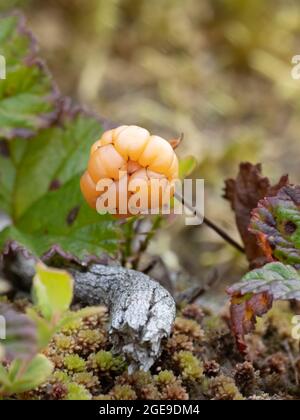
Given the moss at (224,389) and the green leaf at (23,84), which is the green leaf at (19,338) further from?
the green leaf at (23,84)

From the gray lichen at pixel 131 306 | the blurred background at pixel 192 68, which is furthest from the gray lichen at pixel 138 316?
the blurred background at pixel 192 68

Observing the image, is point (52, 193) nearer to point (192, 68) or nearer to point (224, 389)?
point (224, 389)

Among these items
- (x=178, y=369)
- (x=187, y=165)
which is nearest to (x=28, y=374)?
(x=178, y=369)

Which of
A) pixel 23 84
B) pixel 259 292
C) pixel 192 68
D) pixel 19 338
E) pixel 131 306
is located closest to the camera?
pixel 19 338

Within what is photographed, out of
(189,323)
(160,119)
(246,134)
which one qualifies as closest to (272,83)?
(246,134)

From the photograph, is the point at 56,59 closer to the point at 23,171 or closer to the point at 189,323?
the point at 23,171
